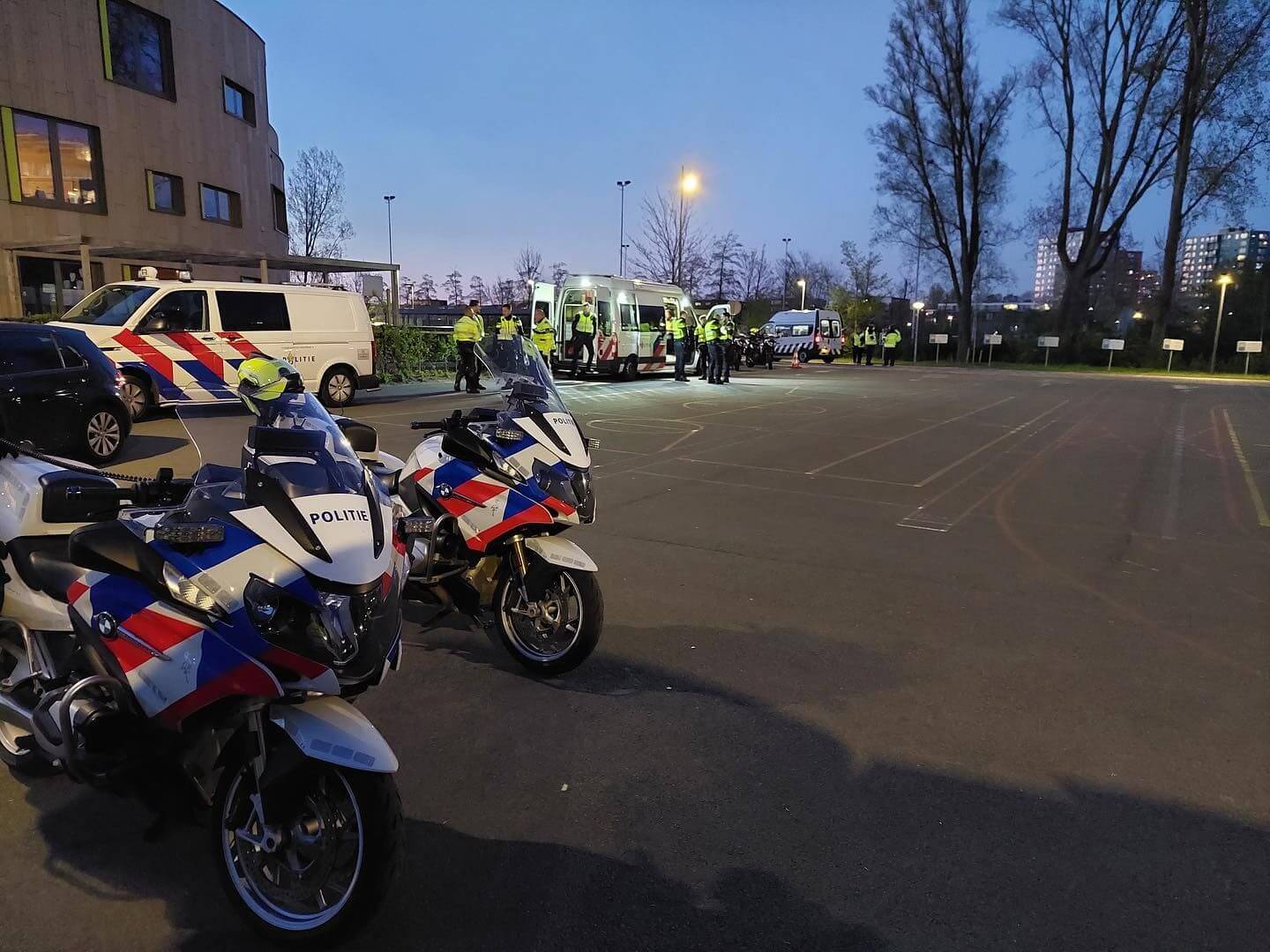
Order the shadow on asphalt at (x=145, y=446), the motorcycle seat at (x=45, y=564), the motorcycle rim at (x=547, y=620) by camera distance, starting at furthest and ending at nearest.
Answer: the shadow on asphalt at (x=145, y=446)
the motorcycle rim at (x=547, y=620)
the motorcycle seat at (x=45, y=564)

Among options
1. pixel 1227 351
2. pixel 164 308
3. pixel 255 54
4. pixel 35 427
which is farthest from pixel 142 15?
pixel 1227 351

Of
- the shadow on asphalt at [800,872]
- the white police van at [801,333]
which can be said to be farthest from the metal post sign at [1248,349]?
the shadow on asphalt at [800,872]

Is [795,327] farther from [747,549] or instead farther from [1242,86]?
[747,549]

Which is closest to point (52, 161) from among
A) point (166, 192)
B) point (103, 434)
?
point (166, 192)

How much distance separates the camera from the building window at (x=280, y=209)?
36844 mm

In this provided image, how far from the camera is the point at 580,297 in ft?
75.6

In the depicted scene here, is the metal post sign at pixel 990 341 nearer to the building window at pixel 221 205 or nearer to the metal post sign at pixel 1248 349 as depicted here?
the metal post sign at pixel 1248 349

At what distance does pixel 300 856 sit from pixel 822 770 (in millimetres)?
2024

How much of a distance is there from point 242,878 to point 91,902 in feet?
1.98

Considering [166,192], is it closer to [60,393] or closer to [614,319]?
[614,319]

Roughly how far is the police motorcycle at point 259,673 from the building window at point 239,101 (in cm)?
3072

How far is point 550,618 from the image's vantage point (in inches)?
165

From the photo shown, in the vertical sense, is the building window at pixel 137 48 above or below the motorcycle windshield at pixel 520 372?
above

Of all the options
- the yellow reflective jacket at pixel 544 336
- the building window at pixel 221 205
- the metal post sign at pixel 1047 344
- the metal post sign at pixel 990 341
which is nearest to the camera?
the yellow reflective jacket at pixel 544 336
